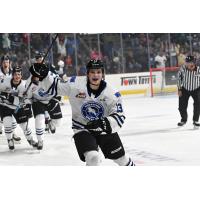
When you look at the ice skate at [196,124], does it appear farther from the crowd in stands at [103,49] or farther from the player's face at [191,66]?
the crowd in stands at [103,49]

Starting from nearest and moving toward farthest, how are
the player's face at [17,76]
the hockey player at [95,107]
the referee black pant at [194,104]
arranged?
the hockey player at [95,107]
the player's face at [17,76]
the referee black pant at [194,104]

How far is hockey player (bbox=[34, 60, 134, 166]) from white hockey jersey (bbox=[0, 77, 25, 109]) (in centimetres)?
124

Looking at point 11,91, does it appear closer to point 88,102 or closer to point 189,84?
point 88,102

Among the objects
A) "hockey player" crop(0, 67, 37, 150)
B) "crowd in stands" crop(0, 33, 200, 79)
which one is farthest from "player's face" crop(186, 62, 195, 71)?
"hockey player" crop(0, 67, 37, 150)

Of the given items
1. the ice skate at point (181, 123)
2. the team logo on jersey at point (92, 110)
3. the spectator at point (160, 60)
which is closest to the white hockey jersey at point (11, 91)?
the team logo on jersey at point (92, 110)

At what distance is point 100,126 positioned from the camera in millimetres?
2736

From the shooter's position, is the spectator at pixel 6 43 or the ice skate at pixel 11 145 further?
the spectator at pixel 6 43

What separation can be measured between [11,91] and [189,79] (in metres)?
1.86

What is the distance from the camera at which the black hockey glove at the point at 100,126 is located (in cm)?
272

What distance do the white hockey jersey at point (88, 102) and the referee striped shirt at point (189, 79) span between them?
2289 mm

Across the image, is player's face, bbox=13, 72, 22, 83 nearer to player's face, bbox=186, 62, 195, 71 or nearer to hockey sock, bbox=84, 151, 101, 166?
hockey sock, bbox=84, 151, 101, 166

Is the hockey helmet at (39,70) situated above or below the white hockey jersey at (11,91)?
above

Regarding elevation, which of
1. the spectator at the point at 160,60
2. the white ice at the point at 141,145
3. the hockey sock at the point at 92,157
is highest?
the spectator at the point at 160,60

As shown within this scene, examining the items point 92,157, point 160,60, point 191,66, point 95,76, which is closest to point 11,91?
point 95,76
